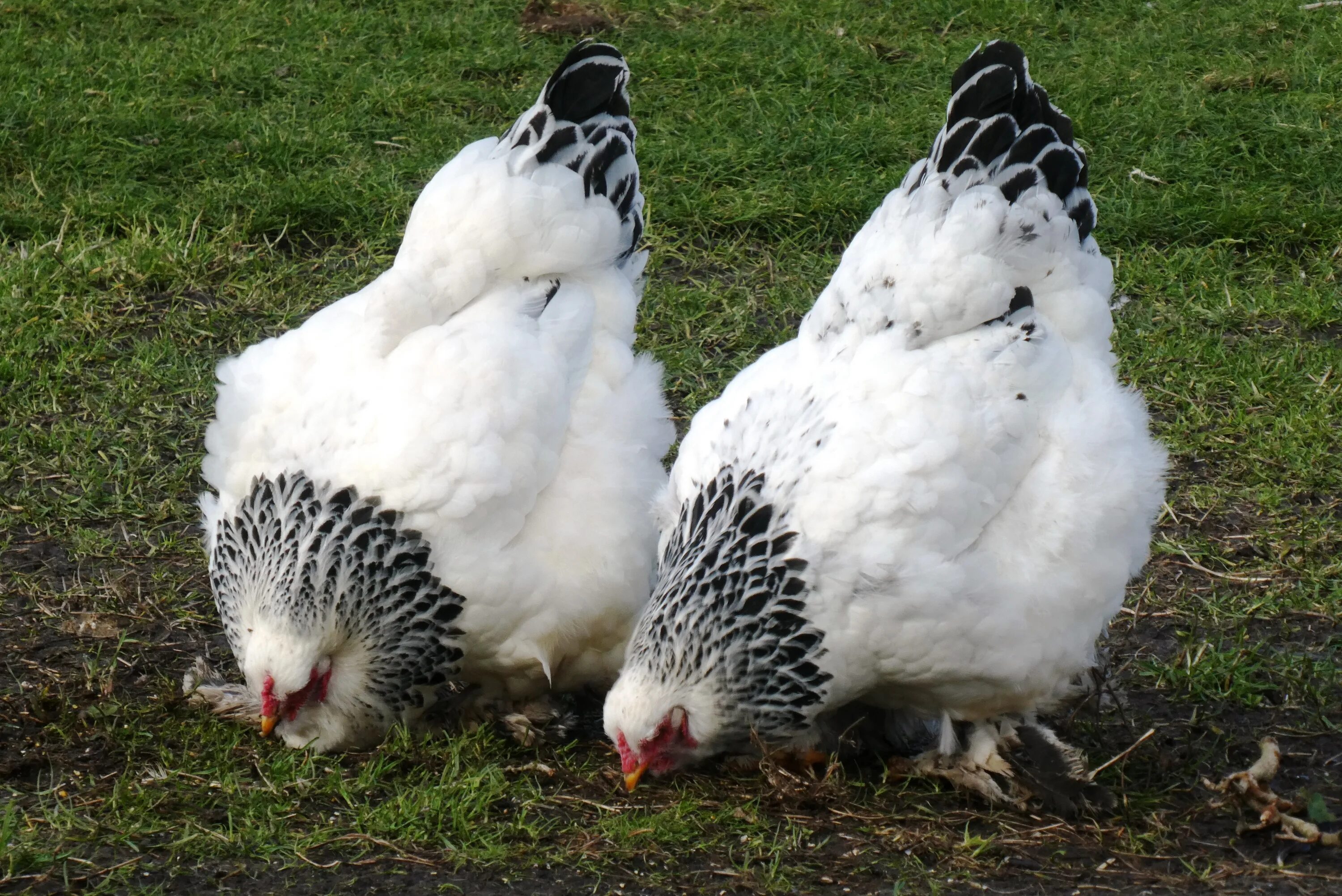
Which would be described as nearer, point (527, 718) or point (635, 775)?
point (635, 775)

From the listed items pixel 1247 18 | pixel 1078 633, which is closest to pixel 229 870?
pixel 1078 633

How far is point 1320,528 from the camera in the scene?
13.6 feet

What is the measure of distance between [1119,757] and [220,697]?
6.81 feet

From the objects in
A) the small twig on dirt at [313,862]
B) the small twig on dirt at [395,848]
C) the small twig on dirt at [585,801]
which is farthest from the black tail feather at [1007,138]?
the small twig on dirt at [313,862]

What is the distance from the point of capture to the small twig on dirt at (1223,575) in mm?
3992

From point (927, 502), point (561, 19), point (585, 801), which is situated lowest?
point (585, 801)

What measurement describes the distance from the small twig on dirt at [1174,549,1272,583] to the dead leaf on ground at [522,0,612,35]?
4383 mm

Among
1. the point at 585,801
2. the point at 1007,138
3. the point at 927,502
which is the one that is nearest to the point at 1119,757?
the point at 927,502

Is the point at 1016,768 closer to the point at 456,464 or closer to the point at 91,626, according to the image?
the point at 456,464

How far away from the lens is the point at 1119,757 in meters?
3.15

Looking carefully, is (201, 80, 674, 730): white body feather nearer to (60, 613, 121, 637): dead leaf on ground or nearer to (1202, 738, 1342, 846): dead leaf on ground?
(60, 613, 121, 637): dead leaf on ground

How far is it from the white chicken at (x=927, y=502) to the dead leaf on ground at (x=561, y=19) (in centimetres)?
410

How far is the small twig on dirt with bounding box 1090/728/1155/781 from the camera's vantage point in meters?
3.13

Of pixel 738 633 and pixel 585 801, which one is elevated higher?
pixel 738 633
